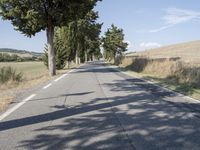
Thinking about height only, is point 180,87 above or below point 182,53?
below

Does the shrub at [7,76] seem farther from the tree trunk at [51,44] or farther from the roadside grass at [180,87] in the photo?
the roadside grass at [180,87]

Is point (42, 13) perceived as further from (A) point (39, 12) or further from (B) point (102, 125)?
(B) point (102, 125)

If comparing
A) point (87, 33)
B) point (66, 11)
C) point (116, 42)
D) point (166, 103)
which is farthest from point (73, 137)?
point (116, 42)

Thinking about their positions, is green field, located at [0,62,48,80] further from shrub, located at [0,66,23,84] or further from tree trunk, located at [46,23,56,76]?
shrub, located at [0,66,23,84]

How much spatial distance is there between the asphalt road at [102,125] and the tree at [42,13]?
15371 millimetres

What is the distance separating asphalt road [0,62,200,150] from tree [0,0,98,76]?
15.4 metres

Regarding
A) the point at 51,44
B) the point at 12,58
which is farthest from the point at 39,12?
the point at 12,58

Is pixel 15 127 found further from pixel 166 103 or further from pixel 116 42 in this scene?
pixel 116 42

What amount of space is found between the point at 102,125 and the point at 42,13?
796 inches

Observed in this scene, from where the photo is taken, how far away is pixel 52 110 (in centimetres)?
1030

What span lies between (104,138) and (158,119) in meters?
2.33

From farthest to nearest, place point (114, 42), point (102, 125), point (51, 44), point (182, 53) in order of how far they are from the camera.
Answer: point (114, 42) → point (182, 53) → point (51, 44) → point (102, 125)

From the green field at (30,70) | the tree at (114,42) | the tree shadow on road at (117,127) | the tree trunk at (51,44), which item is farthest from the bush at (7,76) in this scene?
the tree at (114,42)

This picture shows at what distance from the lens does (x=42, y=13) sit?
2706cm
